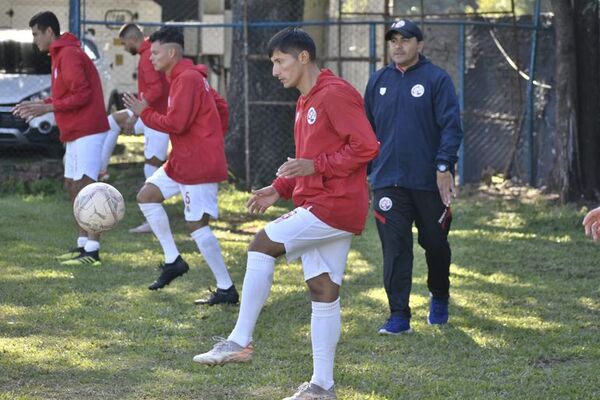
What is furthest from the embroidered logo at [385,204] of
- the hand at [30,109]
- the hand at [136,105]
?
the hand at [30,109]

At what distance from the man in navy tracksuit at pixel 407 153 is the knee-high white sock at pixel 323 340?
70.8 inches

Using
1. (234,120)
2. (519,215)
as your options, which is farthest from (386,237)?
(234,120)

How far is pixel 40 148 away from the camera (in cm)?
1630

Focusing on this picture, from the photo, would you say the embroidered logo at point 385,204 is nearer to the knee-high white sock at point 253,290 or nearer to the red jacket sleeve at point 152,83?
the knee-high white sock at point 253,290

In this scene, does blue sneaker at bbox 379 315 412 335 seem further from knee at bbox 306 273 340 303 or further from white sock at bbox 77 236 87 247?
white sock at bbox 77 236 87 247

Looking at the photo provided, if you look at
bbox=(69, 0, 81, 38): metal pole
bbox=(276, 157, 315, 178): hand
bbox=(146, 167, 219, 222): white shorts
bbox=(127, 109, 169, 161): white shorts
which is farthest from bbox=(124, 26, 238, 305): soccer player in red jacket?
bbox=(69, 0, 81, 38): metal pole

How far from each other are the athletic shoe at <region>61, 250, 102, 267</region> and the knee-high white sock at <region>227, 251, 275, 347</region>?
444cm

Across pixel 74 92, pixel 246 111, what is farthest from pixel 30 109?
pixel 246 111

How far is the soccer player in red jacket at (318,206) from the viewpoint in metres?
6.09

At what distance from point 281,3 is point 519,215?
428cm

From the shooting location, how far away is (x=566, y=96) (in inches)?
545

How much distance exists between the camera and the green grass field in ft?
21.6

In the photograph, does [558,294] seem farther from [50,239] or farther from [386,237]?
[50,239]

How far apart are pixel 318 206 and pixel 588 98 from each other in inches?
330
